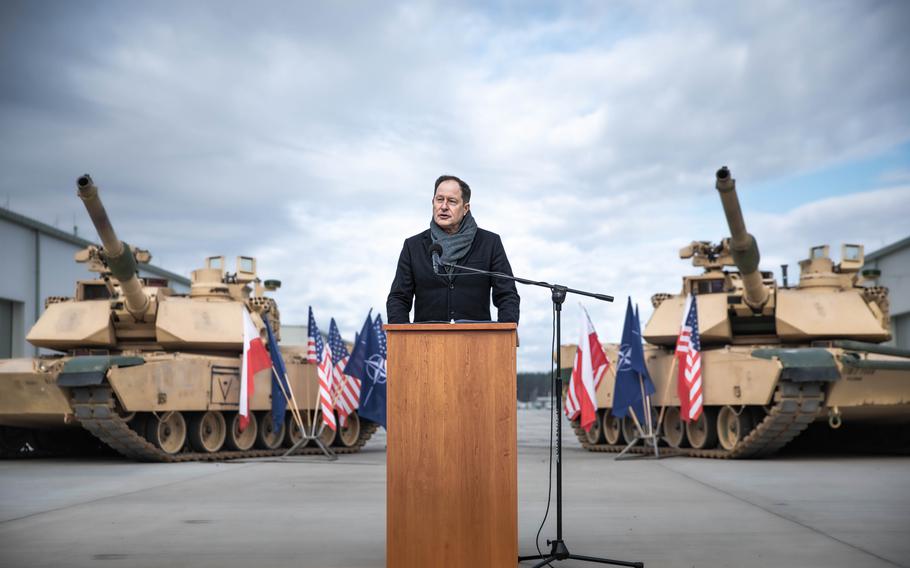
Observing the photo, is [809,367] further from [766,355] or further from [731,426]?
[731,426]

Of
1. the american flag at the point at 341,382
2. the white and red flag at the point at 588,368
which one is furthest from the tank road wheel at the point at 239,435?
the white and red flag at the point at 588,368

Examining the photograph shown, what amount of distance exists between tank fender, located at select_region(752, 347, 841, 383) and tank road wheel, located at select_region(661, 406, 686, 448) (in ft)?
13.4

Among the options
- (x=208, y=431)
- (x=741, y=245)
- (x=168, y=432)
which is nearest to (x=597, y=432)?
(x=741, y=245)

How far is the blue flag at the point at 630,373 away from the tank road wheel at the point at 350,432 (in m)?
5.87

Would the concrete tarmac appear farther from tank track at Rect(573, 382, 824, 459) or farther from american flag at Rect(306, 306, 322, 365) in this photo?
american flag at Rect(306, 306, 322, 365)

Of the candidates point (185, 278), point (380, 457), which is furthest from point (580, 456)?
point (185, 278)

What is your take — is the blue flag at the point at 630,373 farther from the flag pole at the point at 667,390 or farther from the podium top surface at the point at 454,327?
the podium top surface at the point at 454,327

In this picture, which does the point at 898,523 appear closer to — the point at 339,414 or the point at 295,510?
the point at 295,510

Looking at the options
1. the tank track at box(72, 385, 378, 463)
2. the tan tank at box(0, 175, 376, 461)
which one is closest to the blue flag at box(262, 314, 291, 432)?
the tan tank at box(0, 175, 376, 461)

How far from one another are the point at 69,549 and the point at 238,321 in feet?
39.1

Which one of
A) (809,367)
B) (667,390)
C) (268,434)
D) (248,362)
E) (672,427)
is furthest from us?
(268,434)

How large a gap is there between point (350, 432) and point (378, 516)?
12.7m

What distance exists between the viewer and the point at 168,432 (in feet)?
56.1

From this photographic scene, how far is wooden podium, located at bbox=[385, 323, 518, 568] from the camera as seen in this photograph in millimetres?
4711
